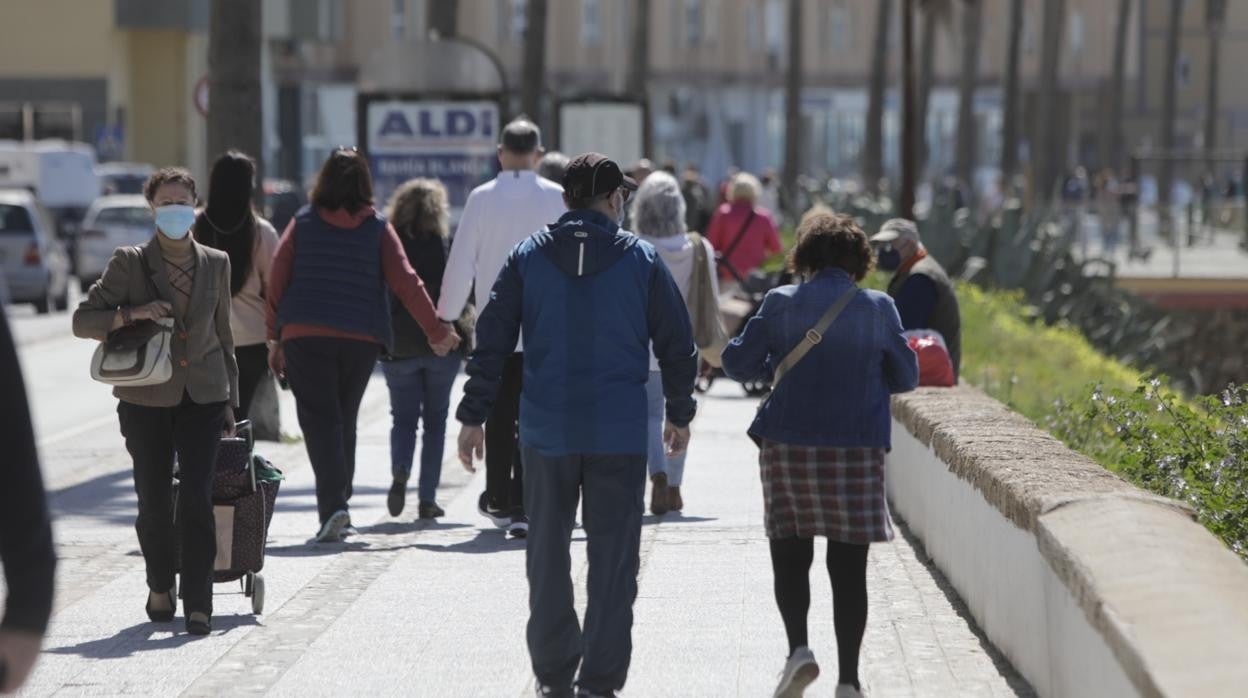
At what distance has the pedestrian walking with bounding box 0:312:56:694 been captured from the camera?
3.50 m

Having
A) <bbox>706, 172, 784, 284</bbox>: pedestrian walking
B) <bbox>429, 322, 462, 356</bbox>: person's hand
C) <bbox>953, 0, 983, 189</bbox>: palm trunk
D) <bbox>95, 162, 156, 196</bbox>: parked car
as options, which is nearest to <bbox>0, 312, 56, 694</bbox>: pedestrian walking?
<bbox>429, 322, 462, 356</bbox>: person's hand

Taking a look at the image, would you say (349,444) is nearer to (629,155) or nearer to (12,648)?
(12,648)

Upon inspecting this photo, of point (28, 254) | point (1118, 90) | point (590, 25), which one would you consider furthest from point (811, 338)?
point (590, 25)

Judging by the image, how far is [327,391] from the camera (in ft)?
34.9

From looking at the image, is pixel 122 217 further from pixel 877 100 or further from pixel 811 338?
pixel 811 338

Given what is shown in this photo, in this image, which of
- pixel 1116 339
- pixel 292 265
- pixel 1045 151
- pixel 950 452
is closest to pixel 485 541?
pixel 292 265

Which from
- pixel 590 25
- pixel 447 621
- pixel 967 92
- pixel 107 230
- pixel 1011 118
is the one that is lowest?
pixel 107 230

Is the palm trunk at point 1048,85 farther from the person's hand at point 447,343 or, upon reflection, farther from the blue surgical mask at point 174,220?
the blue surgical mask at point 174,220

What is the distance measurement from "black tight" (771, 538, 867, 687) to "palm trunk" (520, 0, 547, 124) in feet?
92.4

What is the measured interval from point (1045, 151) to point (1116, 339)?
131 ft

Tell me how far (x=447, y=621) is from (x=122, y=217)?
97.0 ft

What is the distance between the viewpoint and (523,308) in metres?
7.12

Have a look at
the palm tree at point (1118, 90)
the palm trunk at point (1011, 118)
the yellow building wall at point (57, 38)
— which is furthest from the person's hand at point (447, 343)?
the palm tree at point (1118, 90)

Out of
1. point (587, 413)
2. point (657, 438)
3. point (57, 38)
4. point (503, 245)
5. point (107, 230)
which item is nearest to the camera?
point (587, 413)
